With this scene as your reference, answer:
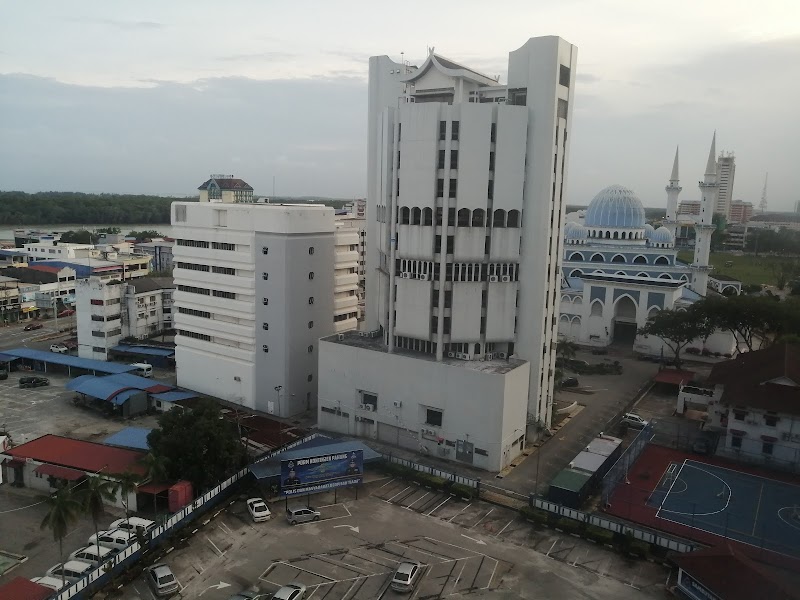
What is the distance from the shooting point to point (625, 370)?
53.8 meters

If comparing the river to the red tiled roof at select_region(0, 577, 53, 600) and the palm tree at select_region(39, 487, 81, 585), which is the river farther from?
the red tiled roof at select_region(0, 577, 53, 600)

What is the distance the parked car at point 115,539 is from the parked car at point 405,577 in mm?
10538

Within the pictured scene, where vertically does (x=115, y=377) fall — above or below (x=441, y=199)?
below

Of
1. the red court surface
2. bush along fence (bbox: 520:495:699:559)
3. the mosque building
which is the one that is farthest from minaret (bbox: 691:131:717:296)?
bush along fence (bbox: 520:495:699:559)

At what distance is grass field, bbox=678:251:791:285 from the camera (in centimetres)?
7580

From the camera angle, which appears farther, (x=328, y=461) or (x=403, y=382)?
(x=403, y=382)

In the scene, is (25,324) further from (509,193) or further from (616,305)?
(616,305)

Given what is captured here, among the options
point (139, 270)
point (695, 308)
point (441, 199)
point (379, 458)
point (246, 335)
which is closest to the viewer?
point (379, 458)

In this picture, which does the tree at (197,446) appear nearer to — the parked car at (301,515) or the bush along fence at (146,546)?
the bush along fence at (146,546)

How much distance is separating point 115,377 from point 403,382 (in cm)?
2217

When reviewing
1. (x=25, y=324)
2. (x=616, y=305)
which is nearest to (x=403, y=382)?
(x=616, y=305)

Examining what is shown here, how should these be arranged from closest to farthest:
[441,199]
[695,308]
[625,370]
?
[441,199]
[695,308]
[625,370]

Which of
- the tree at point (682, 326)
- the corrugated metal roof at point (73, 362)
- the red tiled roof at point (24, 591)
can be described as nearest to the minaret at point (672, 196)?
the tree at point (682, 326)

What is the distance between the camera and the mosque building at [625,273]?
5938 cm
